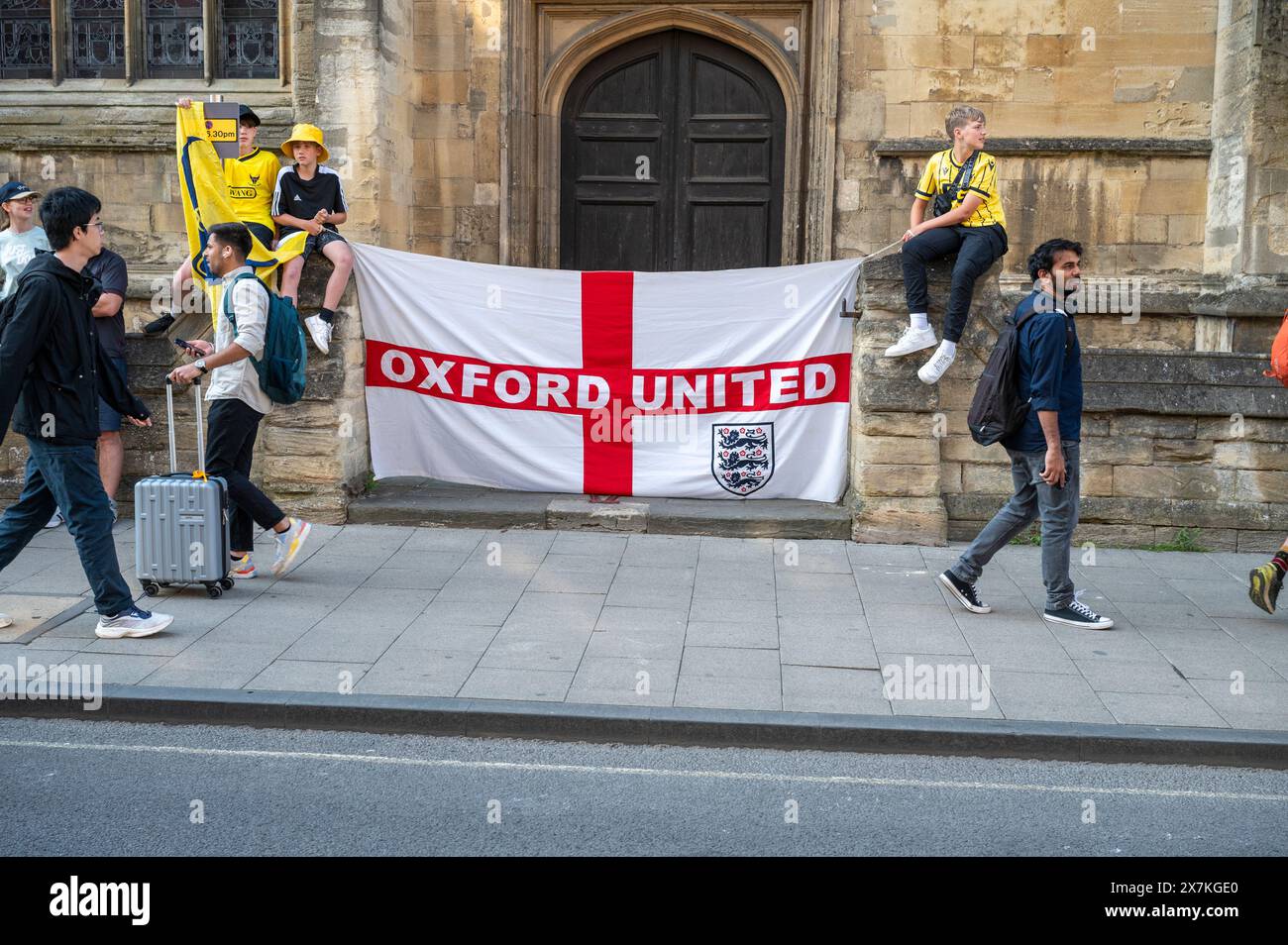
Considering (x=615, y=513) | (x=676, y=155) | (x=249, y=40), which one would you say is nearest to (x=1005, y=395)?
(x=615, y=513)

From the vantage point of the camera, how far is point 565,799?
16.5 ft

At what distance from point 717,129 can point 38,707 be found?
385 inches

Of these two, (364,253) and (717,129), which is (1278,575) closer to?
(364,253)

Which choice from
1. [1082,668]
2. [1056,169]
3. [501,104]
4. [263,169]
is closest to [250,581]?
[263,169]

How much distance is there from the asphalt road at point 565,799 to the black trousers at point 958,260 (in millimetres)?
4237

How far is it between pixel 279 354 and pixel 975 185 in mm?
4889

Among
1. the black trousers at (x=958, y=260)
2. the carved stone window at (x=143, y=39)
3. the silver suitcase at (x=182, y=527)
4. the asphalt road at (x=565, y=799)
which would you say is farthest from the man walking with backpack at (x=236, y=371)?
the carved stone window at (x=143, y=39)

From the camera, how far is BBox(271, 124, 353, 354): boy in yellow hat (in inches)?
375

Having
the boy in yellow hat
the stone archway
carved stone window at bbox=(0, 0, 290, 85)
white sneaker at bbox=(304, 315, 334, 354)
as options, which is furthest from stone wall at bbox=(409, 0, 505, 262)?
white sneaker at bbox=(304, 315, 334, 354)

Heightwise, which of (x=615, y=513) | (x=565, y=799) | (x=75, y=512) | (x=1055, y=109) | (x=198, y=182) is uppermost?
(x=1055, y=109)

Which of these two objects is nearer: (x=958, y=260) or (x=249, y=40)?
(x=958, y=260)

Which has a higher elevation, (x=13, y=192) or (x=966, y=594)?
(x=13, y=192)

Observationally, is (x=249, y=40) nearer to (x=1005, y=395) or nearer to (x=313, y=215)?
(x=313, y=215)

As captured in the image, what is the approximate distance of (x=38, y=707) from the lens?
5953 millimetres
